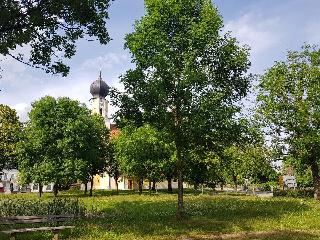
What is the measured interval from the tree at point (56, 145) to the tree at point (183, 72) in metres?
36.3

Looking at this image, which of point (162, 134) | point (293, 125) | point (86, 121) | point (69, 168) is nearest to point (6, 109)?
point (86, 121)

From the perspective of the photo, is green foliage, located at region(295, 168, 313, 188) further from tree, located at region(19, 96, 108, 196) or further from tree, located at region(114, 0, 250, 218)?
tree, located at region(114, 0, 250, 218)

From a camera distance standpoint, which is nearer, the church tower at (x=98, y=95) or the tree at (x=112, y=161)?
the tree at (x=112, y=161)

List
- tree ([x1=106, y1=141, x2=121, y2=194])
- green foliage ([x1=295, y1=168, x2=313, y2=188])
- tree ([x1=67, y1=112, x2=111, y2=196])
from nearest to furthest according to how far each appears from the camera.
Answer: tree ([x1=67, y1=112, x2=111, y2=196]) < tree ([x1=106, y1=141, x2=121, y2=194]) < green foliage ([x1=295, y1=168, x2=313, y2=188])

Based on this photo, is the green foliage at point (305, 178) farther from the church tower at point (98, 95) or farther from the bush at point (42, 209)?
the bush at point (42, 209)

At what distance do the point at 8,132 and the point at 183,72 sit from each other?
51.9m

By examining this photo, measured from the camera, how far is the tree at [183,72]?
83.4 ft

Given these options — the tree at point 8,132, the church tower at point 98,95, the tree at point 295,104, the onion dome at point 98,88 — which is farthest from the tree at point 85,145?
the onion dome at point 98,88

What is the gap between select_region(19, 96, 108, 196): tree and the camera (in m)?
60.6

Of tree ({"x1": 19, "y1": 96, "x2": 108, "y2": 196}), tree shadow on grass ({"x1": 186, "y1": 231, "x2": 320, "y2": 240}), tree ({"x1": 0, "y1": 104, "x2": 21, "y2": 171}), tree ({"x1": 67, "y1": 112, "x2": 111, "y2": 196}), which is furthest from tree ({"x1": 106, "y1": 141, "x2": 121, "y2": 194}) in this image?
tree shadow on grass ({"x1": 186, "y1": 231, "x2": 320, "y2": 240})

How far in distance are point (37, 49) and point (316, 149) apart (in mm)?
32682

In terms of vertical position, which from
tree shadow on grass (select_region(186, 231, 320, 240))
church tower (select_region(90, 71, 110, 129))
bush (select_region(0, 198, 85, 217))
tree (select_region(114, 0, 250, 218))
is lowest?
tree shadow on grass (select_region(186, 231, 320, 240))

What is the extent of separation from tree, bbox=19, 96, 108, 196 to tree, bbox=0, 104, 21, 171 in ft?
15.0

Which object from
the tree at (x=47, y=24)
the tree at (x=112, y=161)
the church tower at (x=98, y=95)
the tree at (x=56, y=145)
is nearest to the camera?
the tree at (x=47, y=24)
